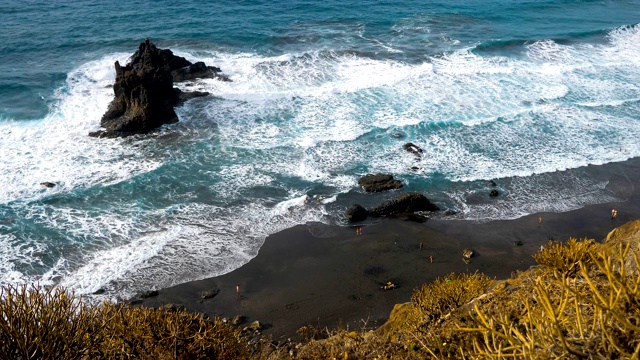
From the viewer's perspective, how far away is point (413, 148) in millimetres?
29172

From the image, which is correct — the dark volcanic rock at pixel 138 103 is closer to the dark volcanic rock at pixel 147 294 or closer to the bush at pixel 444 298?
the dark volcanic rock at pixel 147 294

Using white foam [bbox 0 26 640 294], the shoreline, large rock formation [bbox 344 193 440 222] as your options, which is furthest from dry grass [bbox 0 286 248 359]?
large rock formation [bbox 344 193 440 222]

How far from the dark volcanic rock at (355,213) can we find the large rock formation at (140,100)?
14760 mm

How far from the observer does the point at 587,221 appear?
23.3 meters

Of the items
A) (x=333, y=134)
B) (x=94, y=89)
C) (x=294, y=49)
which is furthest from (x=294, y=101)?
(x=94, y=89)

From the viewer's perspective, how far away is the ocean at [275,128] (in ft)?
72.4

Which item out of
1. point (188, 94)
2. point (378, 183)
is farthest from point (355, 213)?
point (188, 94)

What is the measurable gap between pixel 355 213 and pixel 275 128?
35.6 ft

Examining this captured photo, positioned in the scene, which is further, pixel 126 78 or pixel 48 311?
pixel 126 78

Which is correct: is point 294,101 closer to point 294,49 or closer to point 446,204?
point 294,49

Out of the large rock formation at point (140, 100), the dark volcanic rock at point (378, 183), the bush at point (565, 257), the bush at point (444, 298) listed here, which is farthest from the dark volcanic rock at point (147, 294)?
the large rock formation at point (140, 100)

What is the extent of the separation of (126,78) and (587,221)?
27.3 meters

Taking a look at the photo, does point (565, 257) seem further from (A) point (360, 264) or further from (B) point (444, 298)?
(A) point (360, 264)

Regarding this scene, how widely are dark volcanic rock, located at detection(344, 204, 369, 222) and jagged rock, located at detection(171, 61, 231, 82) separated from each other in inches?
777
